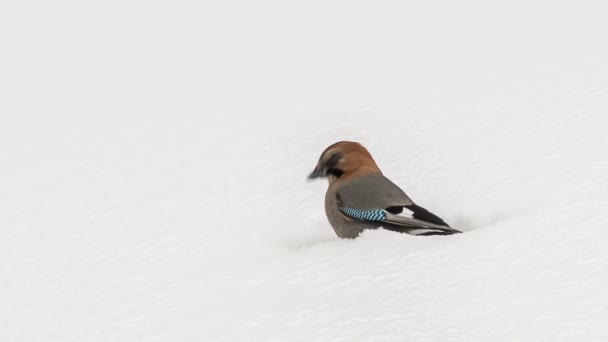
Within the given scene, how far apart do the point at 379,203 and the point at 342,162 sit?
70 cm

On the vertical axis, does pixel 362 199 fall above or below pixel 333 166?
below

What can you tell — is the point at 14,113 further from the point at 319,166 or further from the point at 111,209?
the point at 319,166

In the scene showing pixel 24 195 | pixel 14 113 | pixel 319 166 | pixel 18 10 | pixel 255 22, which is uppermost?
pixel 18 10

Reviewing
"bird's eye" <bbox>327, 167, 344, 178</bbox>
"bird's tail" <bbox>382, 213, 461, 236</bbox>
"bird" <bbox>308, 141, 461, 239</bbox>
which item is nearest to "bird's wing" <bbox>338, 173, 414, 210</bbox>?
"bird" <bbox>308, 141, 461, 239</bbox>

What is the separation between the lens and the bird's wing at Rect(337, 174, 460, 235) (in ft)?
18.5

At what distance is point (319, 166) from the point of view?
6637mm

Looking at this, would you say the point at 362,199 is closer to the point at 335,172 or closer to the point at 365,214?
the point at 365,214

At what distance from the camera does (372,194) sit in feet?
20.2

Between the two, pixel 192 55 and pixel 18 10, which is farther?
pixel 18 10

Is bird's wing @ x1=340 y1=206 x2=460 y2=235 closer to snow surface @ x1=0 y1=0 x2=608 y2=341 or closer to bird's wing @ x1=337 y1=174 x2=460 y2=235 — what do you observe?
bird's wing @ x1=337 y1=174 x2=460 y2=235

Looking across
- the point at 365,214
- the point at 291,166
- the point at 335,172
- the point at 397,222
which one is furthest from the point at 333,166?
the point at 397,222

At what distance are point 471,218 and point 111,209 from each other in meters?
2.50

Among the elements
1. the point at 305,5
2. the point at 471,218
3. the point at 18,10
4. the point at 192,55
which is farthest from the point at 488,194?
the point at 18,10

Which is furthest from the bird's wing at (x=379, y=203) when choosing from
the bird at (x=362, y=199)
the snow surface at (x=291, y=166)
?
the snow surface at (x=291, y=166)
